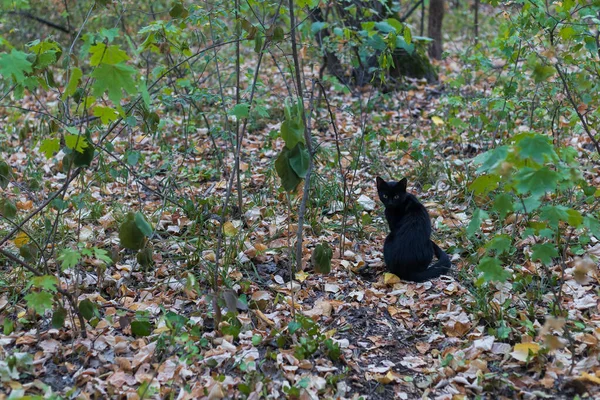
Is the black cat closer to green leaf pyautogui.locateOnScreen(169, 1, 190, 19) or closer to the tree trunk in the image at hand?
green leaf pyautogui.locateOnScreen(169, 1, 190, 19)

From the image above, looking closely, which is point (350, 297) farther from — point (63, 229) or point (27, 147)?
point (27, 147)

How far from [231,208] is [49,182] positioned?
1.80 m

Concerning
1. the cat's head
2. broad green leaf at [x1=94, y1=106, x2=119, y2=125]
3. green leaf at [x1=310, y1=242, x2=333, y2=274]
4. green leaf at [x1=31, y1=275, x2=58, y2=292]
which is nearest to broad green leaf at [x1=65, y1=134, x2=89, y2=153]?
broad green leaf at [x1=94, y1=106, x2=119, y2=125]

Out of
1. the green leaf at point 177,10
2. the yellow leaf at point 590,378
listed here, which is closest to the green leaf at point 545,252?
the yellow leaf at point 590,378

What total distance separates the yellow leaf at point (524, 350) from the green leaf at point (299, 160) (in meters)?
1.40

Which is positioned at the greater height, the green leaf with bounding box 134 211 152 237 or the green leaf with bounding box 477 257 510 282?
the green leaf with bounding box 134 211 152 237

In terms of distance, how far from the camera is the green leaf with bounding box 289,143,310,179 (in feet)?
9.60

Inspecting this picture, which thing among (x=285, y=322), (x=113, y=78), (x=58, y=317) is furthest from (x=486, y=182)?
(x=58, y=317)

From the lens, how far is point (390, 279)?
3908 mm

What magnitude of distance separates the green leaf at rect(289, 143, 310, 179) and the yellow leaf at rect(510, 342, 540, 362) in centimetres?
140

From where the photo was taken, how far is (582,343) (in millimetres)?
3008

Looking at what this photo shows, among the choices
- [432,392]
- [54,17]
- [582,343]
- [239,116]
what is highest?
→ [54,17]

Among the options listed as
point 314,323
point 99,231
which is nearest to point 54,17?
point 99,231

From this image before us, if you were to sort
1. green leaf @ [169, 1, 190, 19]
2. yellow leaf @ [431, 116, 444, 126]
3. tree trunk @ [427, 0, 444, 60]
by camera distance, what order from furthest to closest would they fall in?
→ tree trunk @ [427, 0, 444, 60] → yellow leaf @ [431, 116, 444, 126] → green leaf @ [169, 1, 190, 19]
